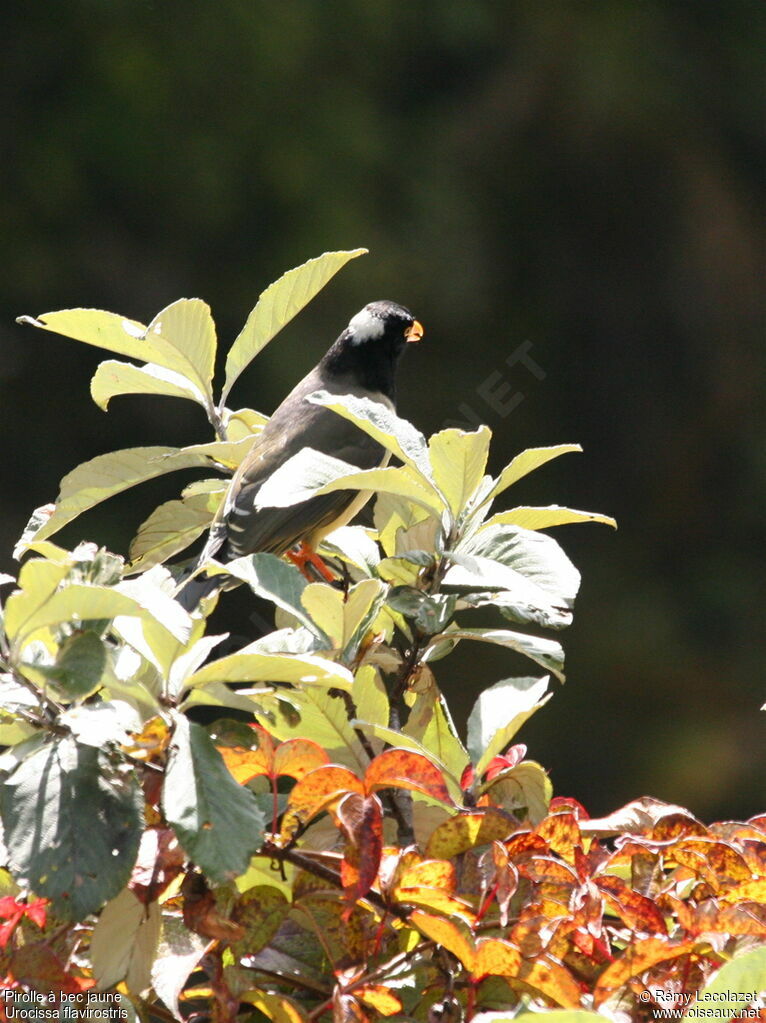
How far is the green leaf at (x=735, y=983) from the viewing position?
1.83ft

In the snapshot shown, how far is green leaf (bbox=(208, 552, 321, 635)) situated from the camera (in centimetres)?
77

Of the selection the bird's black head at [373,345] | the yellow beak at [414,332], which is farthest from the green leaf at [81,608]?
the bird's black head at [373,345]

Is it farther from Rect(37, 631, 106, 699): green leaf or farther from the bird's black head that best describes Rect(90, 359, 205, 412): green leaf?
the bird's black head

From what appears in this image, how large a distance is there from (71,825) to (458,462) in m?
0.34

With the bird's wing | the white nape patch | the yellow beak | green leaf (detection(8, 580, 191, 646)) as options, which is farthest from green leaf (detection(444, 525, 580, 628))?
the white nape patch

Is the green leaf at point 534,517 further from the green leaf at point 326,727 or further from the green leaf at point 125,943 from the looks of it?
the green leaf at point 125,943

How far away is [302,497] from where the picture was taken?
2.51 feet

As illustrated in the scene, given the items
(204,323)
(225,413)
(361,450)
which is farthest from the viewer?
(361,450)

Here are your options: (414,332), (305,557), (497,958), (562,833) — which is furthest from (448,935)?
(414,332)

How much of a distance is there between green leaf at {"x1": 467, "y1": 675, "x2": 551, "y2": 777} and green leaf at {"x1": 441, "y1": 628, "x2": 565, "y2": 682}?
20 millimetres

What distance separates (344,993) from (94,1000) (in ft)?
0.47

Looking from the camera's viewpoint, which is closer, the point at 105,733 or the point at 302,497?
the point at 105,733

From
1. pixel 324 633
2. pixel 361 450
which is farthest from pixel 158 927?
pixel 361 450

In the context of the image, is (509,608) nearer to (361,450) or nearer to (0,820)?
(0,820)
